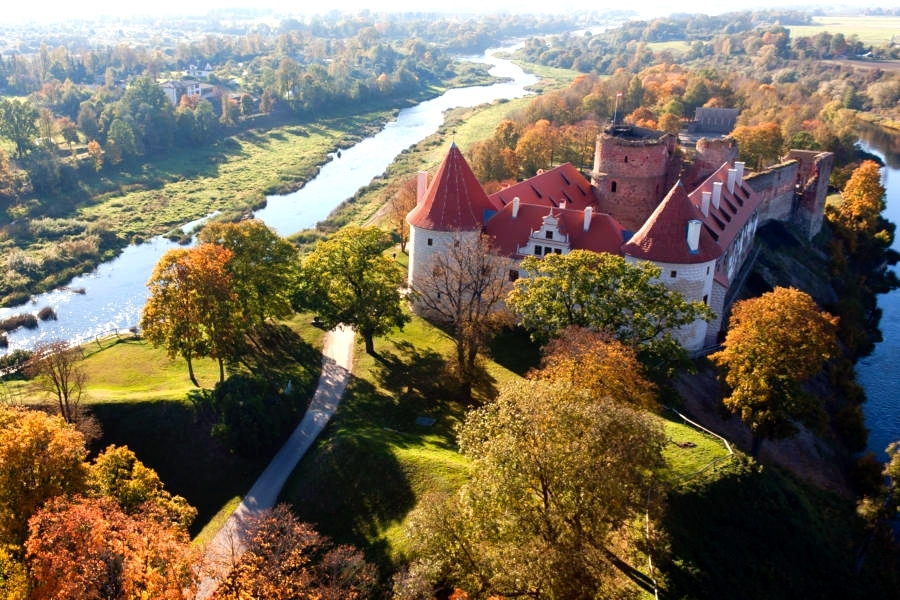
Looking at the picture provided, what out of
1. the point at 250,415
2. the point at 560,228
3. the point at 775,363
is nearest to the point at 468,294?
the point at 560,228

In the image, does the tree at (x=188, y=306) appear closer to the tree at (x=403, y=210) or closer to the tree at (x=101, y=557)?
the tree at (x=101, y=557)

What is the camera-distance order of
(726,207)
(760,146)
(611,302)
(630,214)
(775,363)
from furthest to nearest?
(760,146) < (630,214) < (726,207) < (611,302) < (775,363)

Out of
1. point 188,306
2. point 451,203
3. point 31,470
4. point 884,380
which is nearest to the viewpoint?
point 31,470

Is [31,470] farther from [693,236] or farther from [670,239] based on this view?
[693,236]

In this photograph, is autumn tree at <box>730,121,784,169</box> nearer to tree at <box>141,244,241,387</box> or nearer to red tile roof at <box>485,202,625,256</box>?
red tile roof at <box>485,202,625,256</box>

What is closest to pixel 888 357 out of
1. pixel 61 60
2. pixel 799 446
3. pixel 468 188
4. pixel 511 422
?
pixel 799 446

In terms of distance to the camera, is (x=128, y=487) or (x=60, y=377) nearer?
(x=128, y=487)
